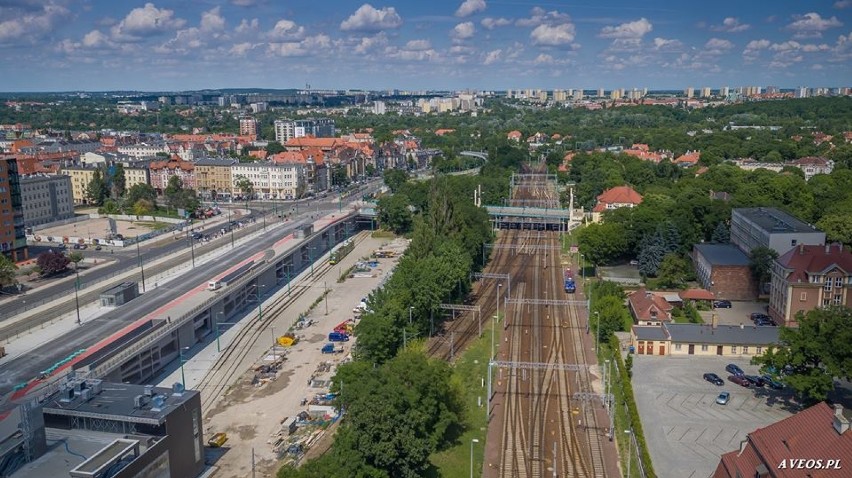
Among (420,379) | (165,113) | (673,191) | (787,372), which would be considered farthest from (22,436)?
(165,113)

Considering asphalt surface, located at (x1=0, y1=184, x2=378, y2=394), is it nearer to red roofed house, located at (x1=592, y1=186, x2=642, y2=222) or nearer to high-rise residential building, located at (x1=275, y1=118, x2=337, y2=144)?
red roofed house, located at (x1=592, y1=186, x2=642, y2=222)

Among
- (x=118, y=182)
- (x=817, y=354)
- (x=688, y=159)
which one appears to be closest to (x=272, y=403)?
(x=817, y=354)

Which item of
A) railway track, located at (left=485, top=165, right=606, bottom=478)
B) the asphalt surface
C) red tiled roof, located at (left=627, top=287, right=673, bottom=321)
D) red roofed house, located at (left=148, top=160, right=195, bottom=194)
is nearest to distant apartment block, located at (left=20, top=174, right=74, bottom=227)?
red roofed house, located at (left=148, top=160, right=195, bottom=194)

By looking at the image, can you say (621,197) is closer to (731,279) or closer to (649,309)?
(731,279)

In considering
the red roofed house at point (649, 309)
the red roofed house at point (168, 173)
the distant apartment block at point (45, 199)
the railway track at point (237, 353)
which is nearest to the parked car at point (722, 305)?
the red roofed house at point (649, 309)

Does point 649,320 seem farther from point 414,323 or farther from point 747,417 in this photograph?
point 414,323
